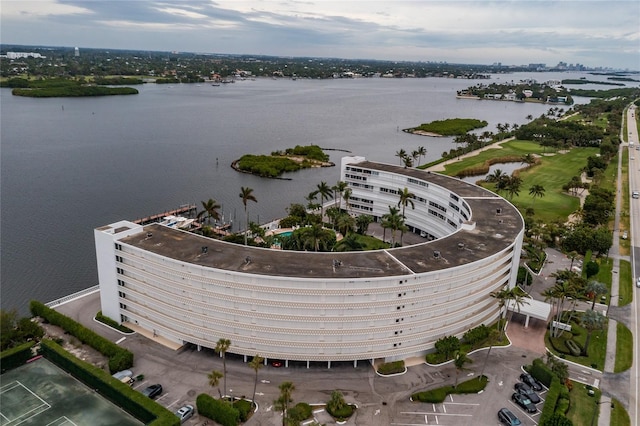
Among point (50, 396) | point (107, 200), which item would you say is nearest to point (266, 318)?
point (50, 396)

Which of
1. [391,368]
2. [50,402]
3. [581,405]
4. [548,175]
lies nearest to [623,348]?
[581,405]

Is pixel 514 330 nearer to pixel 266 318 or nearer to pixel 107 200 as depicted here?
pixel 266 318

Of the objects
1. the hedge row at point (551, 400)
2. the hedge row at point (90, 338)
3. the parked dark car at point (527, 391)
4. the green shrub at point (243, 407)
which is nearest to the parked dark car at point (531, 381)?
the parked dark car at point (527, 391)

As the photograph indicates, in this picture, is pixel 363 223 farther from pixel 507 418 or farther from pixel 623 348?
pixel 507 418

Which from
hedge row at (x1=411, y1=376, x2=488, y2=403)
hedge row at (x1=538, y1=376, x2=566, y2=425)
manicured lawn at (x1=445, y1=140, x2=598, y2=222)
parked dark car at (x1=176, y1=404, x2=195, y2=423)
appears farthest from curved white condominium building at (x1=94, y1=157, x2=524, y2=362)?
manicured lawn at (x1=445, y1=140, x2=598, y2=222)

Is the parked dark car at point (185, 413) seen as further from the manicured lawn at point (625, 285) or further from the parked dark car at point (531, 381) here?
the manicured lawn at point (625, 285)
